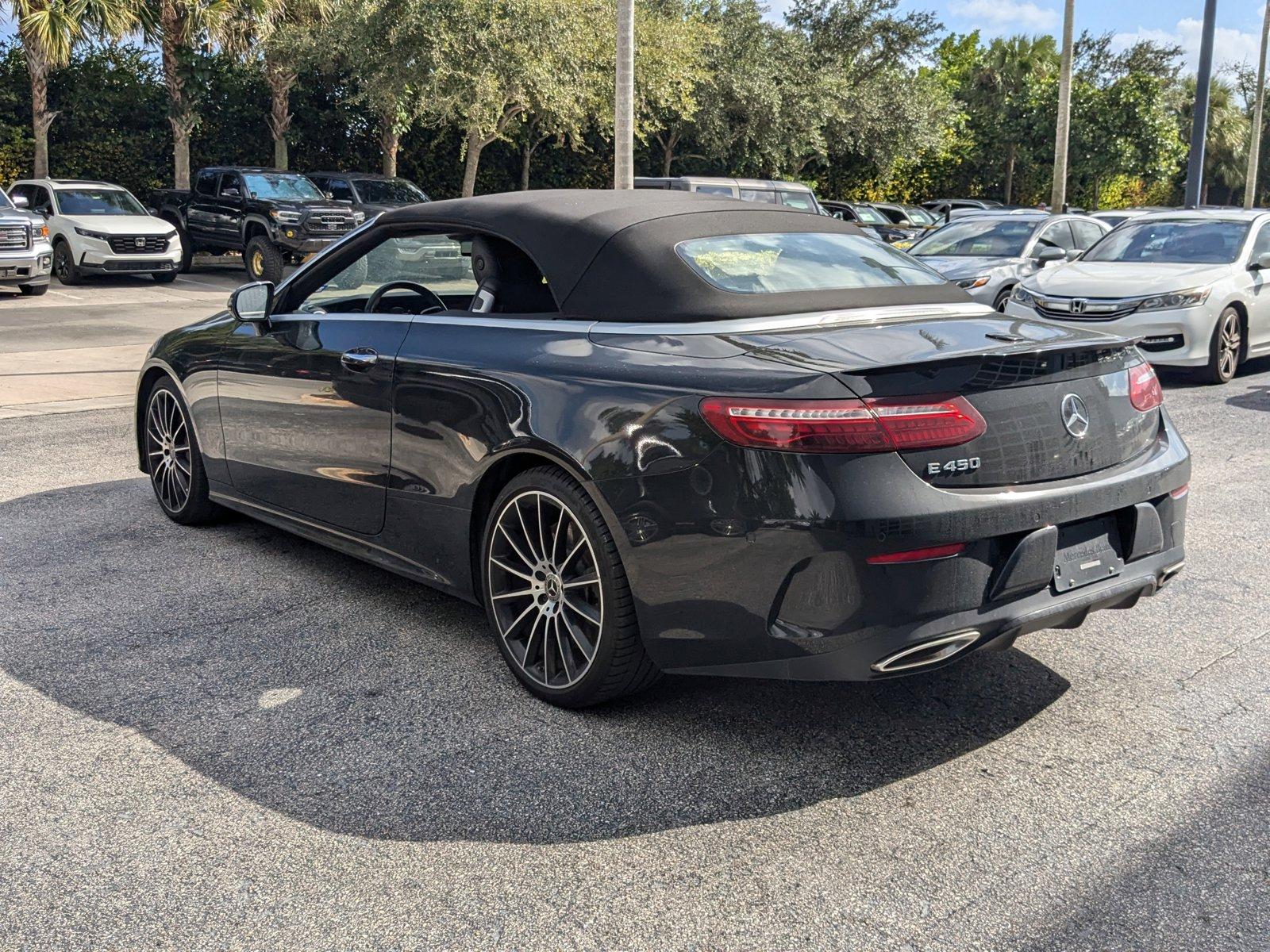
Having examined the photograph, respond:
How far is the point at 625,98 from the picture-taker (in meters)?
17.9

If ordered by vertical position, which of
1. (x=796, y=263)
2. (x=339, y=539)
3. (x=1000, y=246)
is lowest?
(x=339, y=539)

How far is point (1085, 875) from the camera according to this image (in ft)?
9.83

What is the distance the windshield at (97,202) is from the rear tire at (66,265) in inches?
24.3

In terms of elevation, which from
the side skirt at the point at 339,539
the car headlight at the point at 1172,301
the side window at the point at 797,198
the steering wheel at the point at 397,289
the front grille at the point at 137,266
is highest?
the side window at the point at 797,198

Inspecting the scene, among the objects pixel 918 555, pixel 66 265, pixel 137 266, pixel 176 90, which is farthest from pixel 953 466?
pixel 176 90

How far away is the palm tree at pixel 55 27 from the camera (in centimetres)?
2309

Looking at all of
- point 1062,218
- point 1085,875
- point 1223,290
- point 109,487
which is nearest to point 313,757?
point 1085,875

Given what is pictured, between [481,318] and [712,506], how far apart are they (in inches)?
52.6

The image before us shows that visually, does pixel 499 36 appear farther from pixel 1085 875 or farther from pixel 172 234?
pixel 1085 875

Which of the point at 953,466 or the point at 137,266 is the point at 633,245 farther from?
the point at 137,266

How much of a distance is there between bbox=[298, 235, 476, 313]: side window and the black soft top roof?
138mm

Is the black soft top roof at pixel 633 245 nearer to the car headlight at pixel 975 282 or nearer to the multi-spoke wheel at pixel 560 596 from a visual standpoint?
the multi-spoke wheel at pixel 560 596

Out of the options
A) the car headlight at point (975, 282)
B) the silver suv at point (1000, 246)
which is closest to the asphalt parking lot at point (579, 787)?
the car headlight at point (975, 282)

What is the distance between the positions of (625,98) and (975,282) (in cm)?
688
